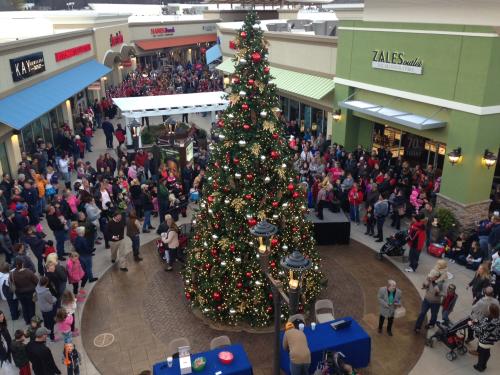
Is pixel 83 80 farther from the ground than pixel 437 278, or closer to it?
farther from the ground

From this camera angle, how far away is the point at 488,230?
12305 mm

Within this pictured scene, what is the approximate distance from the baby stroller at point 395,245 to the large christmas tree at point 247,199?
348 centimetres

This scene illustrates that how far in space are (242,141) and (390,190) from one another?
800 centimetres

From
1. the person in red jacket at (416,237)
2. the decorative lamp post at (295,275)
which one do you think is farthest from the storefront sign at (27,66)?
the decorative lamp post at (295,275)

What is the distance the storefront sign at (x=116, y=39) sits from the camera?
35.0m

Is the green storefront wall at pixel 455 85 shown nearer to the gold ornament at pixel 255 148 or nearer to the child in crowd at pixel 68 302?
the gold ornament at pixel 255 148

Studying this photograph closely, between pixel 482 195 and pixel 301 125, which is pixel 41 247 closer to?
pixel 482 195

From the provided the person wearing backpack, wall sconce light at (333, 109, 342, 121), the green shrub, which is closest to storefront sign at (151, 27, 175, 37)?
wall sconce light at (333, 109, 342, 121)

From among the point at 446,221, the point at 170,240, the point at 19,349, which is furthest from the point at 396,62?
the point at 19,349

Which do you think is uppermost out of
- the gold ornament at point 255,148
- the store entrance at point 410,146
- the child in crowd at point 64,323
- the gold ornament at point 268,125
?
the gold ornament at point 268,125

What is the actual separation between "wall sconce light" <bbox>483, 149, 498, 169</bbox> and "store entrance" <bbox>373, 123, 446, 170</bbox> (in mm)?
2170

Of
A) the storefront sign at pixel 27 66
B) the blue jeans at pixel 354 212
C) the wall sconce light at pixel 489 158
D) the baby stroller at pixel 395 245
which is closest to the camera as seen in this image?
the baby stroller at pixel 395 245

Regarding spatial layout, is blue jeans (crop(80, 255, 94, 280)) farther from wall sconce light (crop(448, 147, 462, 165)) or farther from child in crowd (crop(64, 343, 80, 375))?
wall sconce light (crop(448, 147, 462, 165))

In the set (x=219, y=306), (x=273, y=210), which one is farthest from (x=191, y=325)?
(x=273, y=210)
